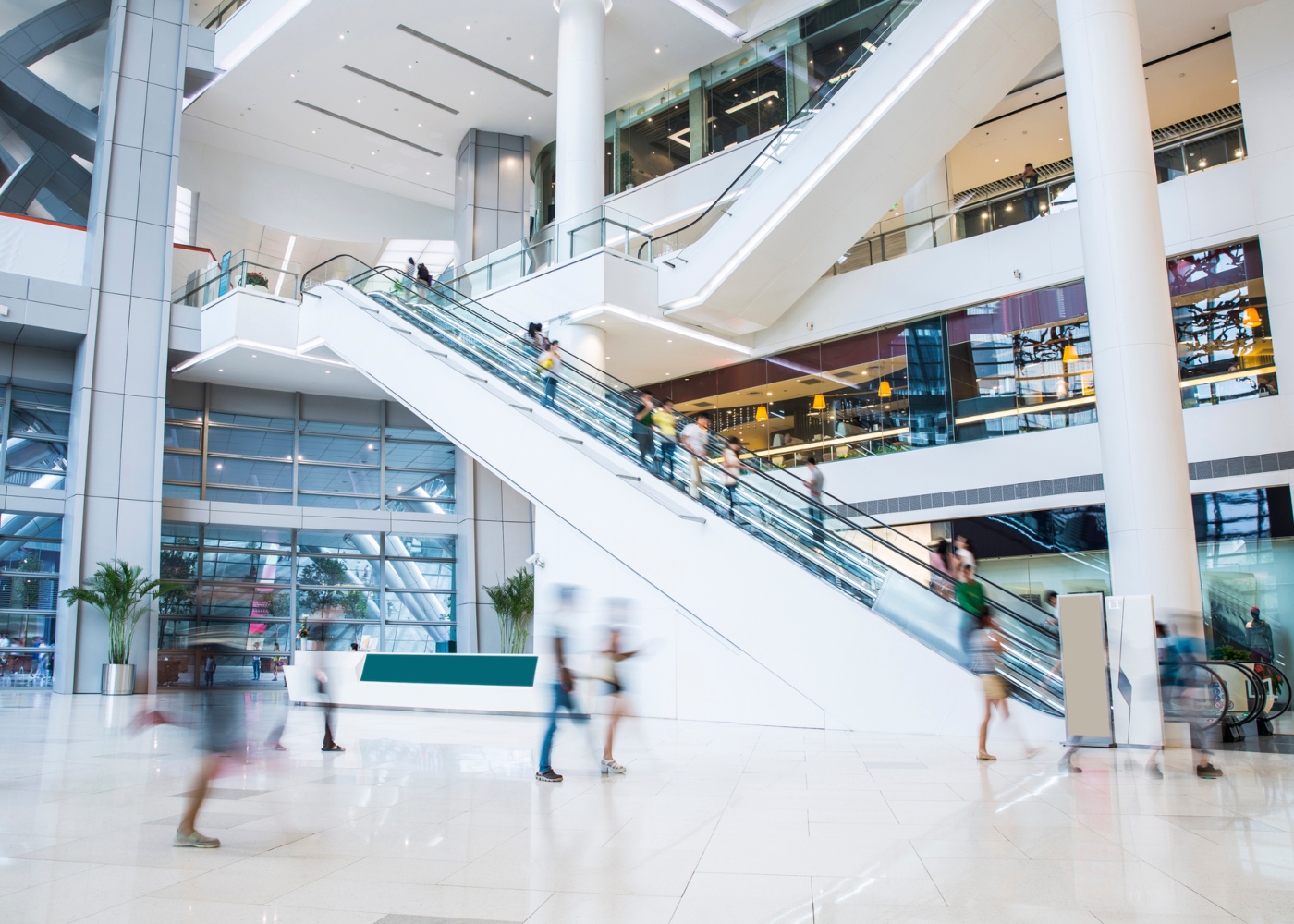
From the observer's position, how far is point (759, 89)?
2150 cm

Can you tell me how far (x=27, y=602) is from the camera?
65.6 feet

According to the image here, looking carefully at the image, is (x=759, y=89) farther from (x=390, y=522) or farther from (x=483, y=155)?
(x=390, y=522)

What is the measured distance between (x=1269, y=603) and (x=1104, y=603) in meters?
7.01

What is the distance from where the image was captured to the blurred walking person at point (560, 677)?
6648 millimetres

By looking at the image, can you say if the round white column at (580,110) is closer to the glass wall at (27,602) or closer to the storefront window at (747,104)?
the storefront window at (747,104)

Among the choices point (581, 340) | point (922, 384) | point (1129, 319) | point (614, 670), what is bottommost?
point (614, 670)

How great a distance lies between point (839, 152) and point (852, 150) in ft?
A: 0.69

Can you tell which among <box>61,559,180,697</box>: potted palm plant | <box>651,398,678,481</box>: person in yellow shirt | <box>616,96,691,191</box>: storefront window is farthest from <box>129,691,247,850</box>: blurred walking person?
<box>616,96,691,191</box>: storefront window

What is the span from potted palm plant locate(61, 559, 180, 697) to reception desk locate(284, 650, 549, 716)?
17.8 feet

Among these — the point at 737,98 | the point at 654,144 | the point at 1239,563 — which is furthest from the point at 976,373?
the point at 654,144

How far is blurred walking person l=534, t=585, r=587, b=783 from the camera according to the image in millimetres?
6648

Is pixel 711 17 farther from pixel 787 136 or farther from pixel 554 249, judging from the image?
pixel 554 249

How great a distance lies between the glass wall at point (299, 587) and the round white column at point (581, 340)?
801 centimetres

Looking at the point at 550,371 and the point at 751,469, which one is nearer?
the point at 751,469
